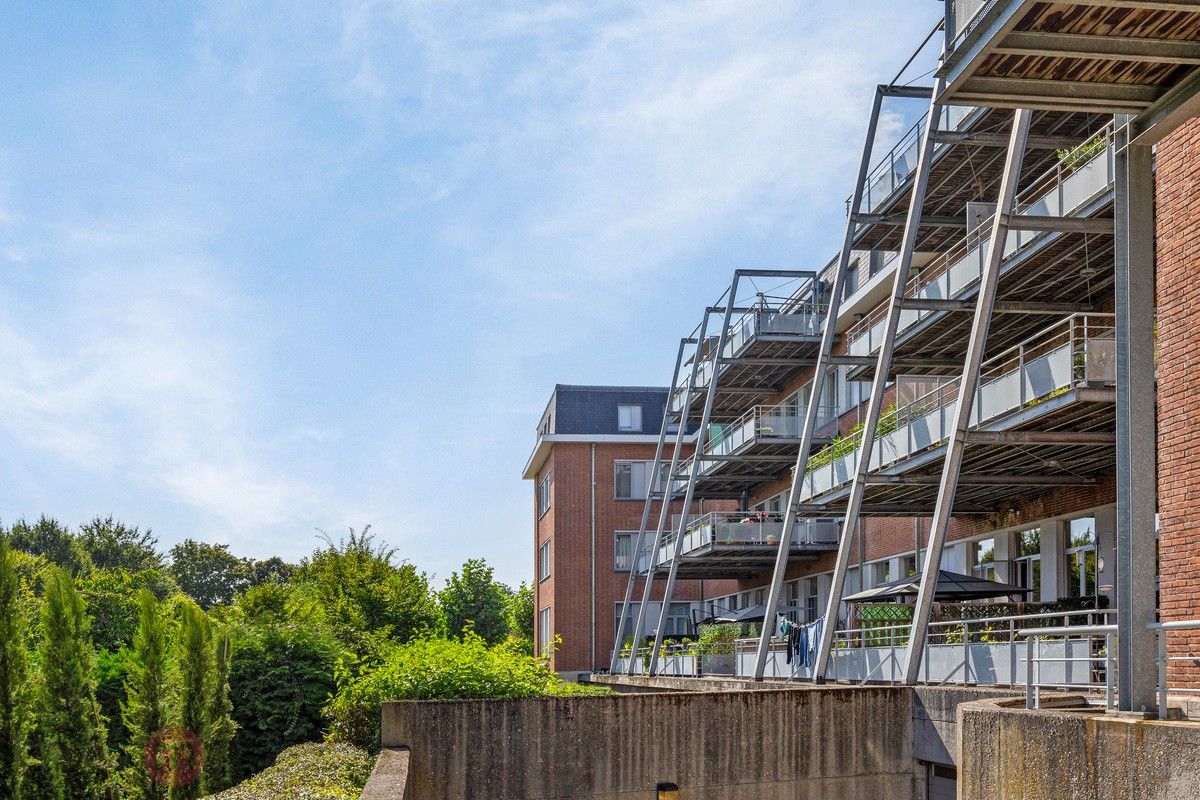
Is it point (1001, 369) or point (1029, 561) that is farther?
point (1029, 561)

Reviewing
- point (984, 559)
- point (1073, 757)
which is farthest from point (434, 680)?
point (984, 559)

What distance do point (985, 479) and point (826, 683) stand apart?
14.6 feet

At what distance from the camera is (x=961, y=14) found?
10.5 meters

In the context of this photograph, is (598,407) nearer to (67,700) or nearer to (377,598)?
(377,598)

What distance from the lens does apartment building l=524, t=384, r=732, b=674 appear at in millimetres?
55938

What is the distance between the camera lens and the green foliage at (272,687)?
2548 centimetres

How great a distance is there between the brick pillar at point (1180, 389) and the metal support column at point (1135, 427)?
3981mm

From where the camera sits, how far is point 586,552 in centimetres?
5669

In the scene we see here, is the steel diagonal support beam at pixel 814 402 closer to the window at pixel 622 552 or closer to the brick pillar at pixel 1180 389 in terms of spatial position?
the brick pillar at pixel 1180 389

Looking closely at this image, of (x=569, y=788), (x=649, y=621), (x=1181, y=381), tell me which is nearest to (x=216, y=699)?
(x=569, y=788)

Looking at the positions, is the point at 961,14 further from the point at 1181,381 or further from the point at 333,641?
the point at 333,641

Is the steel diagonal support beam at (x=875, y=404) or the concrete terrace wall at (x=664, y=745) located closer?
the concrete terrace wall at (x=664, y=745)

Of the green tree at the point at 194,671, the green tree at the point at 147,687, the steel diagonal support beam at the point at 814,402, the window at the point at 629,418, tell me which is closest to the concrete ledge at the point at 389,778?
the green tree at the point at 194,671

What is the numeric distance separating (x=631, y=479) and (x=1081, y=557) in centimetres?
3543
